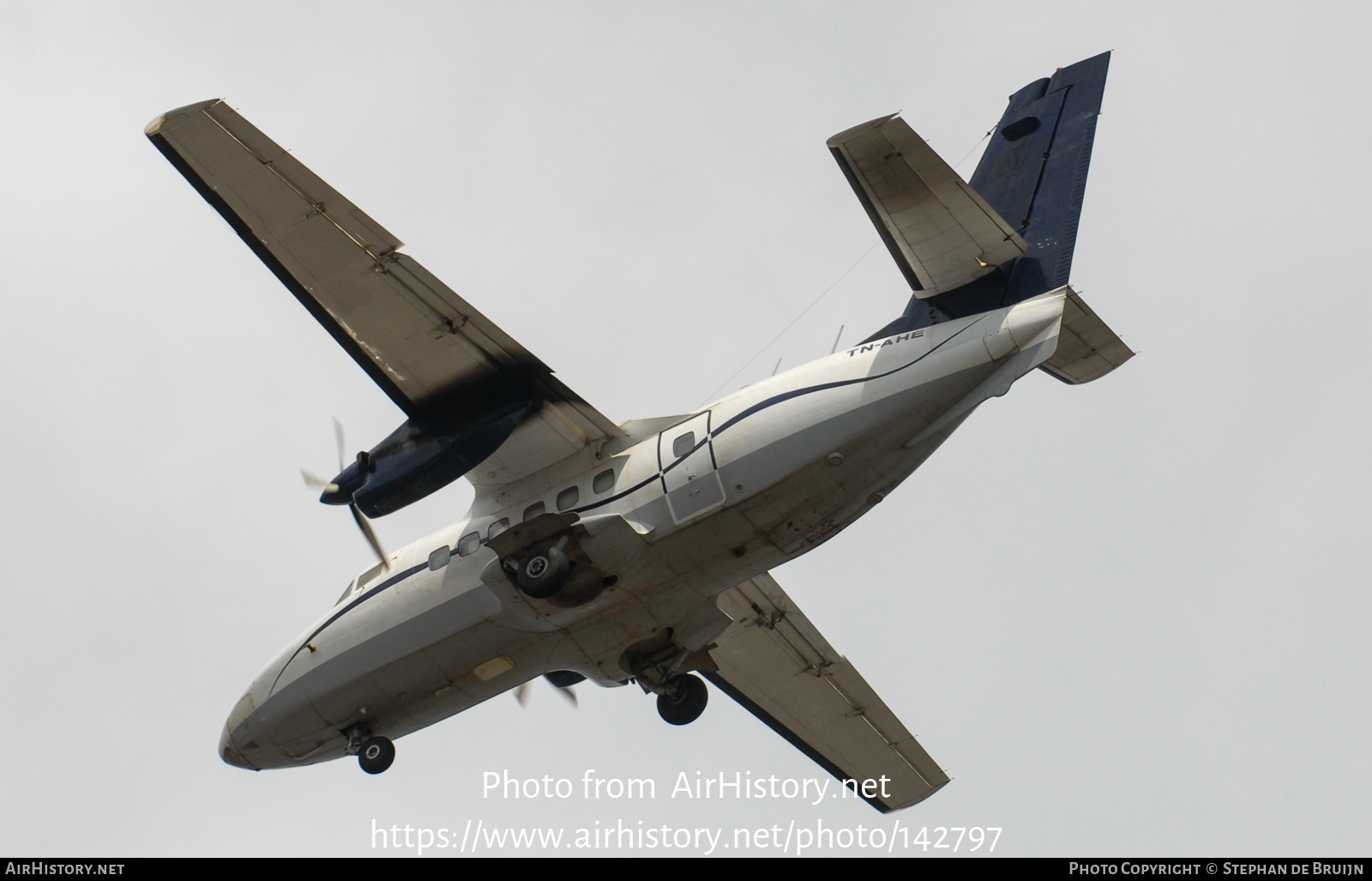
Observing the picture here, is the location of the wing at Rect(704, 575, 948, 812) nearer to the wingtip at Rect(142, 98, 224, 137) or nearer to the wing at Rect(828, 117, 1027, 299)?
the wing at Rect(828, 117, 1027, 299)

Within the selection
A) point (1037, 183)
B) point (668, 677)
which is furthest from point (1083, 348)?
point (668, 677)

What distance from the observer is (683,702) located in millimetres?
21766

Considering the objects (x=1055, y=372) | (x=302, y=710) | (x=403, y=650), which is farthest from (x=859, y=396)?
(x=302, y=710)

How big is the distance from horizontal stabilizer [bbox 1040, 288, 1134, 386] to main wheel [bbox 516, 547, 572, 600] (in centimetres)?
602

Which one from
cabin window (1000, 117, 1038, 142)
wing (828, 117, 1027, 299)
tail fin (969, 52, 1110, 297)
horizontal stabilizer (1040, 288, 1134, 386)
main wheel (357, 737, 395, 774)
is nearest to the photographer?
wing (828, 117, 1027, 299)

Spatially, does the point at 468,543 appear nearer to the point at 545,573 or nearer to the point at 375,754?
the point at 545,573

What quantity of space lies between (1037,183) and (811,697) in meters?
8.90

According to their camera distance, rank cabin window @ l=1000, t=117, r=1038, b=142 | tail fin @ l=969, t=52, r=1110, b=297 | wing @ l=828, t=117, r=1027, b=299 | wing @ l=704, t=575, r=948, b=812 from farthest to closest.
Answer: wing @ l=704, t=575, r=948, b=812
cabin window @ l=1000, t=117, r=1038, b=142
tail fin @ l=969, t=52, r=1110, b=297
wing @ l=828, t=117, r=1027, b=299

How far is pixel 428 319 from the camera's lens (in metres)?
18.9

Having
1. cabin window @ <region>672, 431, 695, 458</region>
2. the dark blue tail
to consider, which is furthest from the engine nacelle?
the dark blue tail

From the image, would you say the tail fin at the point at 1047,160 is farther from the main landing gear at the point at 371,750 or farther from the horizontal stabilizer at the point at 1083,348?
the main landing gear at the point at 371,750

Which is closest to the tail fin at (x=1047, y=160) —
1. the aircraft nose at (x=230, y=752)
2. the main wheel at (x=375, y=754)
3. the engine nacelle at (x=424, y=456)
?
the engine nacelle at (x=424, y=456)

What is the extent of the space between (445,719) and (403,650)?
1.86 meters

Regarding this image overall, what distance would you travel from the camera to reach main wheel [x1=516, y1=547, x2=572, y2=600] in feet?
61.1
